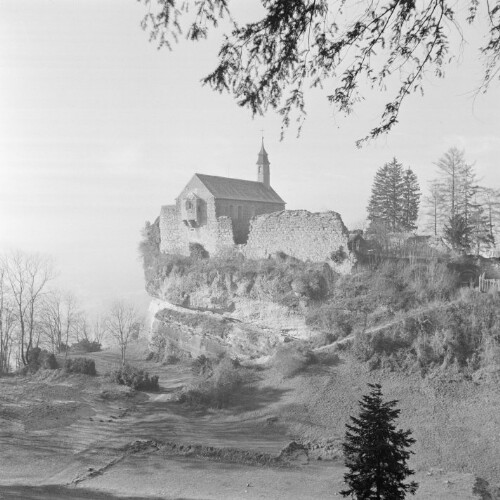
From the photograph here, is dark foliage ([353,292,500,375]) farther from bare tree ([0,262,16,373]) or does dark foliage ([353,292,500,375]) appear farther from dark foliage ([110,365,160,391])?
bare tree ([0,262,16,373])

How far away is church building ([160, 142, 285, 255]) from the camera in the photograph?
1042 inches

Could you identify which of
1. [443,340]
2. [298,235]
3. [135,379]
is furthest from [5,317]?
[443,340]

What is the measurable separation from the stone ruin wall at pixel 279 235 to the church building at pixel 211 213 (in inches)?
2.5

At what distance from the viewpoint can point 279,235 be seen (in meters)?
23.5

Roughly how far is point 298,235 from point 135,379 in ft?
37.3

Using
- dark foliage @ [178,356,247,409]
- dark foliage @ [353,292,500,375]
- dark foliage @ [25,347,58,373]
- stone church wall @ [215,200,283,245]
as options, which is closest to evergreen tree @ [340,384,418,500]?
dark foliage @ [353,292,500,375]

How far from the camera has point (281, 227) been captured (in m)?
23.4

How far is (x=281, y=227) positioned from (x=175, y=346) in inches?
401

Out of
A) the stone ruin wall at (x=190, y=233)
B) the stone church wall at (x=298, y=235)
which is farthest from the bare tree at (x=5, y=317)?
the stone church wall at (x=298, y=235)

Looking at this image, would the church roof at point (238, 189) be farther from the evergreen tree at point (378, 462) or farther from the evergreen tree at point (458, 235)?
the evergreen tree at point (378, 462)

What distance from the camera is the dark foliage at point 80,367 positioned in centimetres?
2340

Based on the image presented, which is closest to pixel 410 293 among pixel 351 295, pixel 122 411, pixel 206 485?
pixel 351 295

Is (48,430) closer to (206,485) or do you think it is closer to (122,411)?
(122,411)

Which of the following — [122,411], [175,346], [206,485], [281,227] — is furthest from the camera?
[175,346]
